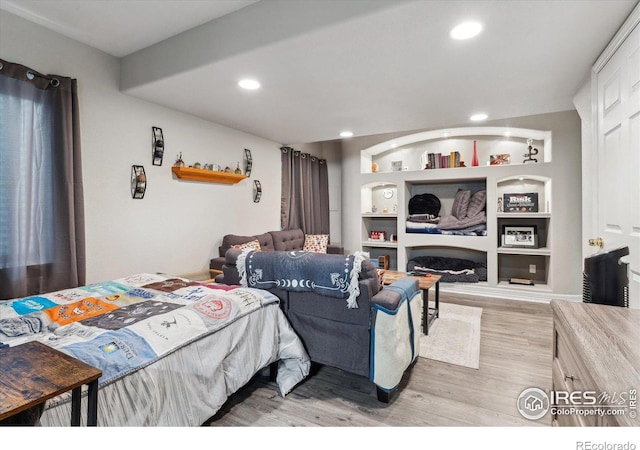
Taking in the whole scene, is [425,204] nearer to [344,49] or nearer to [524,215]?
[524,215]

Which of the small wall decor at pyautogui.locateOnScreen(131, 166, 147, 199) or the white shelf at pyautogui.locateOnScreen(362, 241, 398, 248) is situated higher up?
the small wall decor at pyautogui.locateOnScreen(131, 166, 147, 199)

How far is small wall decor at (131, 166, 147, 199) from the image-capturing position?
113 inches

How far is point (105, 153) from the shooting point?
2682 millimetres

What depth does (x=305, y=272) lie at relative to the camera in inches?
78.4

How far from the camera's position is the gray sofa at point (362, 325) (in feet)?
6.04

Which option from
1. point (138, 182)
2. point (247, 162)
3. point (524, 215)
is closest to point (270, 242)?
point (247, 162)

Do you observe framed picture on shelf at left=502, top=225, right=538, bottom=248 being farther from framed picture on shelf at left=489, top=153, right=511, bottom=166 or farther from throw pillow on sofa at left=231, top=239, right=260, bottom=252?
throw pillow on sofa at left=231, top=239, right=260, bottom=252

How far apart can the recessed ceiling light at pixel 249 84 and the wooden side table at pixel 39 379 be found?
7.30ft

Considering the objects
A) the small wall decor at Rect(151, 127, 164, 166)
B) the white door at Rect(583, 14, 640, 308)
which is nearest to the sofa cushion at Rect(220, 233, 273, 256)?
the small wall decor at Rect(151, 127, 164, 166)

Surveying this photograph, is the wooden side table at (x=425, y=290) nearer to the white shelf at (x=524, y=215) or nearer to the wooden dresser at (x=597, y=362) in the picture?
the wooden dresser at (x=597, y=362)

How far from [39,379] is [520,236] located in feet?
16.8

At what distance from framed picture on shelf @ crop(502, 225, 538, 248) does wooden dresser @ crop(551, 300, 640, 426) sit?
372 cm
